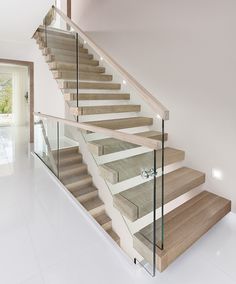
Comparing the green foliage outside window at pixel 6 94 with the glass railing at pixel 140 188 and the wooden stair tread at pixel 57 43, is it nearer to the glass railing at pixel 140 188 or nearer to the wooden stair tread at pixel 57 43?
the wooden stair tread at pixel 57 43

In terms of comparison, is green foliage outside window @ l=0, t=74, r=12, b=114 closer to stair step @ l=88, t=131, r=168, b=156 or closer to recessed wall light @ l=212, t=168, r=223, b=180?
stair step @ l=88, t=131, r=168, b=156

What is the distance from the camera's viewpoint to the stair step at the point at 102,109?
293 centimetres

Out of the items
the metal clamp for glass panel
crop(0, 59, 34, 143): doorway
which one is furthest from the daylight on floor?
crop(0, 59, 34, 143): doorway

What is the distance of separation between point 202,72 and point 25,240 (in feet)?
8.50

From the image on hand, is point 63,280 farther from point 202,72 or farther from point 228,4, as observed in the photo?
point 228,4

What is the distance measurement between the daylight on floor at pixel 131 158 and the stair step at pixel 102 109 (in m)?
0.02

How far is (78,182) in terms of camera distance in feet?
13.3

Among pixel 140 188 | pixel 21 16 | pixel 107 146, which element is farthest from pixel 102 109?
pixel 21 16

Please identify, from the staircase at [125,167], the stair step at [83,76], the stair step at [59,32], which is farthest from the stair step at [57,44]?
the stair step at [83,76]

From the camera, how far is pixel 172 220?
79.3 inches

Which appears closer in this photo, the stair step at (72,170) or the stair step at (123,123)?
the stair step at (123,123)

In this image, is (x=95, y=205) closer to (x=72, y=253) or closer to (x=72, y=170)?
(x=72, y=170)

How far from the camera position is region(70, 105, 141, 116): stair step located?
115 inches

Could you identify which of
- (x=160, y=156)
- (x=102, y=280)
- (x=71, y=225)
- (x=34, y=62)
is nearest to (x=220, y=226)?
(x=160, y=156)
